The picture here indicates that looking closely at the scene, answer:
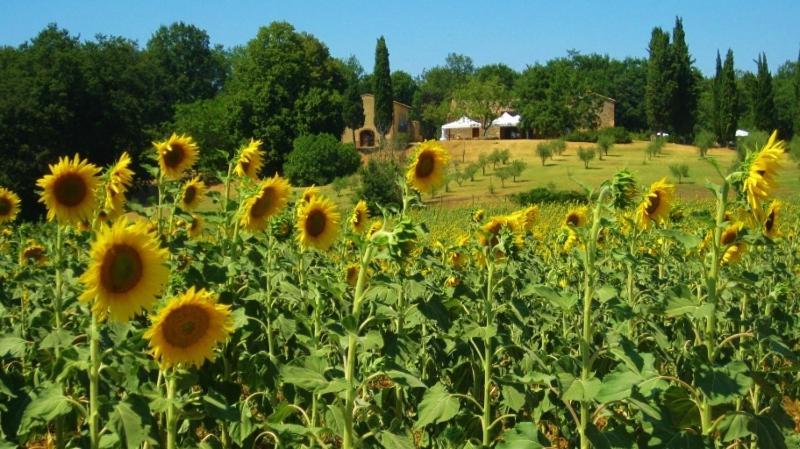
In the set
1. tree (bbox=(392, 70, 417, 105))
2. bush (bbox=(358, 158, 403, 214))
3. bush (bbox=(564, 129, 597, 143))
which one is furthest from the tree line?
tree (bbox=(392, 70, 417, 105))

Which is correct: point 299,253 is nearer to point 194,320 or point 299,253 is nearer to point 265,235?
point 265,235

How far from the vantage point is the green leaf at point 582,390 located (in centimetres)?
265

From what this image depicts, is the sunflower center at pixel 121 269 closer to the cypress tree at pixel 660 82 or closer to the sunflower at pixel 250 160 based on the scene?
the sunflower at pixel 250 160

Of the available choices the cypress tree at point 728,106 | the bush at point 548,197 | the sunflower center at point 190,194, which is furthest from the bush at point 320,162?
the sunflower center at point 190,194

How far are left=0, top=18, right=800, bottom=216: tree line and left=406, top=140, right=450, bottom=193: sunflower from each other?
69.4 ft

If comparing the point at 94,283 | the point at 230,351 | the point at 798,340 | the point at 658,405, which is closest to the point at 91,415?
the point at 94,283

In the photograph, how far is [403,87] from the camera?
92.8 metres

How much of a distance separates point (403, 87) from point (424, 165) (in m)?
89.8

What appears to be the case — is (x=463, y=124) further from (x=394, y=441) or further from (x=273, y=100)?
(x=394, y=441)

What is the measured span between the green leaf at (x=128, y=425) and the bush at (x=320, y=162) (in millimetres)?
34929

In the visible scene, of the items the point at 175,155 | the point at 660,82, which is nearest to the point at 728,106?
the point at 660,82

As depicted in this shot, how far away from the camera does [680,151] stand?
43562 millimetres

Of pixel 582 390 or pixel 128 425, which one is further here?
pixel 582 390

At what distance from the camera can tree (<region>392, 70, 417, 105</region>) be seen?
301 ft
